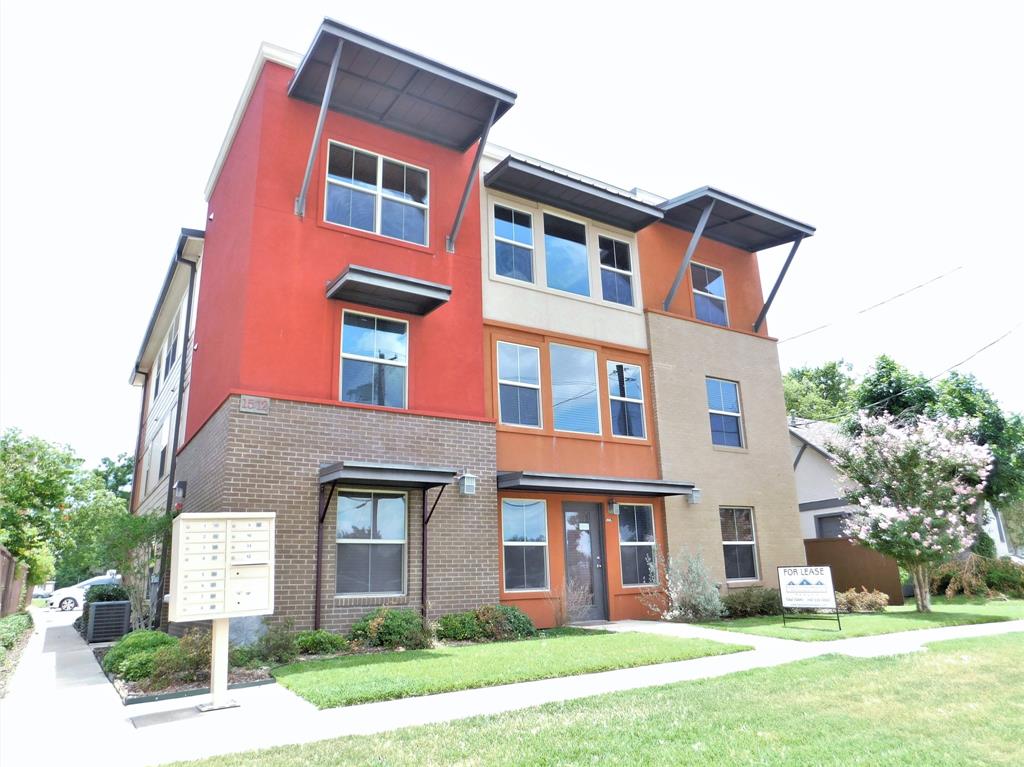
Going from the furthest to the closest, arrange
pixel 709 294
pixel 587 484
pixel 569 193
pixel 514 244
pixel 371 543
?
pixel 709 294 → pixel 569 193 → pixel 514 244 → pixel 587 484 → pixel 371 543

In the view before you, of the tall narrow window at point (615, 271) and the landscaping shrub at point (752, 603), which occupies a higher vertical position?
the tall narrow window at point (615, 271)

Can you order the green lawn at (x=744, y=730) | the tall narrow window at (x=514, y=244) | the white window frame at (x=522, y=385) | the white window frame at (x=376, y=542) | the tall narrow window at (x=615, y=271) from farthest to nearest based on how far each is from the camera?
the tall narrow window at (x=615, y=271) < the tall narrow window at (x=514, y=244) < the white window frame at (x=522, y=385) < the white window frame at (x=376, y=542) < the green lawn at (x=744, y=730)

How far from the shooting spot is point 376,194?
13398 mm

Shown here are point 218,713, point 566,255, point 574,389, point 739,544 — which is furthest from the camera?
point 739,544

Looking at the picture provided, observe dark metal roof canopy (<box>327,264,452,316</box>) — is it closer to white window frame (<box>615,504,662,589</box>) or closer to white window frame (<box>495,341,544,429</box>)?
white window frame (<box>495,341,544,429</box>)

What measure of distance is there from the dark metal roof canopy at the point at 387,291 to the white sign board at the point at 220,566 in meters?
5.00

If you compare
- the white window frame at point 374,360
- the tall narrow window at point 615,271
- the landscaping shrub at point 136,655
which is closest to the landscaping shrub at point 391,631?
the landscaping shrub at point 136,655

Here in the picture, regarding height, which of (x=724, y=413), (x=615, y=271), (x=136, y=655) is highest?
(x=615, y=271)

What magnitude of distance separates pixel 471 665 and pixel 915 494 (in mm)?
11131

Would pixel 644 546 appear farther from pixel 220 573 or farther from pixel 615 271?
pixel 220 573

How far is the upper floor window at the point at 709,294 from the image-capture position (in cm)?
1822

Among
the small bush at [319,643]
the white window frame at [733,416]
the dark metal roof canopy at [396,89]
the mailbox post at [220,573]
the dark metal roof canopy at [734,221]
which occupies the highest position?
the dark metal roof canopy at [396,89]

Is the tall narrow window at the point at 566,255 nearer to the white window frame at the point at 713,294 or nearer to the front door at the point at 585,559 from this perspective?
the white window frame at the point at 713,294

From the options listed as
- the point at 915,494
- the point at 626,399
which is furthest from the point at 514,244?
the point at 915,494
